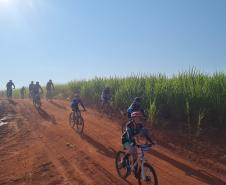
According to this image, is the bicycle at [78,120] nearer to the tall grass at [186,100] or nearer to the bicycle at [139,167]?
the tall grass at [186,100]

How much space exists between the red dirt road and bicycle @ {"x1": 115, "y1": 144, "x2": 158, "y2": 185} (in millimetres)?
299

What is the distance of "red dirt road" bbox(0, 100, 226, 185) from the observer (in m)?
10.3

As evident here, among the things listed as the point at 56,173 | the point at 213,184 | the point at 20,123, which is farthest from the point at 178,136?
the point at 20,123

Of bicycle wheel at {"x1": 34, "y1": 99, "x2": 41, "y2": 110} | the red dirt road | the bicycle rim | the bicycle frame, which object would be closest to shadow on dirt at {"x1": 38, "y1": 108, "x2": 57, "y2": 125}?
bicycle wheel at {"x1": 34, "y1": 99, "x2": 41, "y2": 110}

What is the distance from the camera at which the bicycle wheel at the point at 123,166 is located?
32.6ft

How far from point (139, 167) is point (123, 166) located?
3.21 ft

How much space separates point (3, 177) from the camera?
11102mm

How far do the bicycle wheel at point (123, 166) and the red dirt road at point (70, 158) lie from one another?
173 mm

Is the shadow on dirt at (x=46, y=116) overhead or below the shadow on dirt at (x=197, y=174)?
overhead

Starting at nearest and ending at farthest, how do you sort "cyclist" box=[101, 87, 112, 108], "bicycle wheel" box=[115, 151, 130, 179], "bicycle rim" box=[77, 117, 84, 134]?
"bicycle wheel" box=[115, 151, 130, 179] < "bicycle rim" box=[77, 117, 84, 134] < "cyclist" box=[101, 87, 112, 108]

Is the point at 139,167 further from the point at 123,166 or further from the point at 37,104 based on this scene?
the point at 37,104

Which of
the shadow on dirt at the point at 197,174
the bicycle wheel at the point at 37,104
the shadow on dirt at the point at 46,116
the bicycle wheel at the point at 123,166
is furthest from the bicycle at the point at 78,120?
the bicycle wheel at the point at 37,104

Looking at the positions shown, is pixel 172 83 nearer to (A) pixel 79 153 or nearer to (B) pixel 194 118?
(B) pixel 194 118

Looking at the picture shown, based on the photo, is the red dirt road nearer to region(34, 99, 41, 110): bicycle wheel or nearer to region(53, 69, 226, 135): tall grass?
region(53, 69, 226, 135): tall grass
